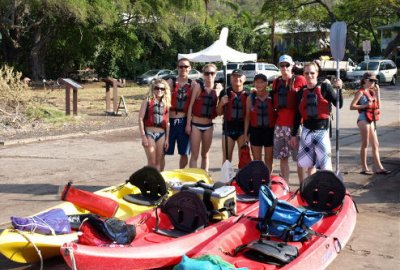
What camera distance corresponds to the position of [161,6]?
3453 cm

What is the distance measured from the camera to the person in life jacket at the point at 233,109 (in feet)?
25.8

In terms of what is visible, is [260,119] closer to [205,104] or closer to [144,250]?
[205,104]

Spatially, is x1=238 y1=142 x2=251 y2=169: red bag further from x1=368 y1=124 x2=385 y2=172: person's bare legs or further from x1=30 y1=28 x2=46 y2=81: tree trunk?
x1=30 y1=28 x2=46 y2=81: tree trunk

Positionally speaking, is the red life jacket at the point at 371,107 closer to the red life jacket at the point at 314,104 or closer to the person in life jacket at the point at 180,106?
the red life jacket at the point at 314,104

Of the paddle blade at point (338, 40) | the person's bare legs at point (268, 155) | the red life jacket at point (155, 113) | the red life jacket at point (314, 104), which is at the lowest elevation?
the person's bare legs at point (268, 155)

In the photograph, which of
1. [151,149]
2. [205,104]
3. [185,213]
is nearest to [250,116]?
[205,104]

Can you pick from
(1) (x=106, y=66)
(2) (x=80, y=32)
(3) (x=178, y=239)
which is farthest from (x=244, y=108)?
(1) (x=106, y=66)

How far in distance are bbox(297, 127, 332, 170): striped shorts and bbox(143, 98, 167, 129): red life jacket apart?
2062mm

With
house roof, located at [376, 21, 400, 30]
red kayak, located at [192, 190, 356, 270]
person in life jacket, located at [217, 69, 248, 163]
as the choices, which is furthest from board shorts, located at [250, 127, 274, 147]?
house roof, located at [376, 21, 400, 30]

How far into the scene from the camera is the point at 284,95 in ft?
24.8

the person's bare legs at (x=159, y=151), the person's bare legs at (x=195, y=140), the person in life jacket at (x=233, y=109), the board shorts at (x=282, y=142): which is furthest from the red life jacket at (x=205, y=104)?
the board shorts at (x=282, y=142)

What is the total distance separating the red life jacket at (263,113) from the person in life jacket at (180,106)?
1.06 metres

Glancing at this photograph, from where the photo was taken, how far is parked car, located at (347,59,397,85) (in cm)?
3281

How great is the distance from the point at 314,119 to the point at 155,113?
2.30m
